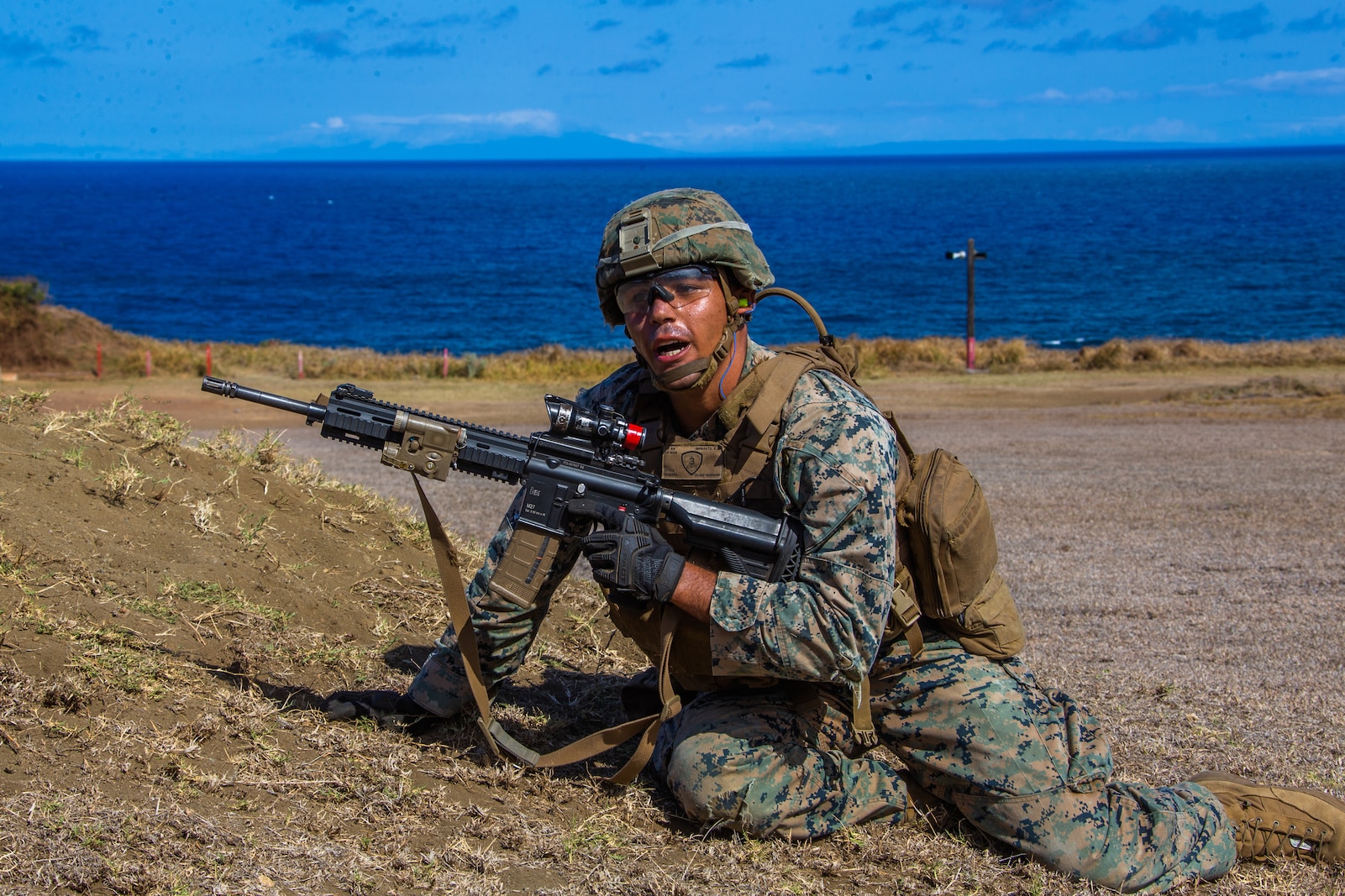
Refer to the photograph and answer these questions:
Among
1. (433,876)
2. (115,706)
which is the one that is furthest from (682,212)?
(115,706)

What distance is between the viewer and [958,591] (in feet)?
12.1

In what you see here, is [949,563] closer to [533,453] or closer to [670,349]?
[670,349]

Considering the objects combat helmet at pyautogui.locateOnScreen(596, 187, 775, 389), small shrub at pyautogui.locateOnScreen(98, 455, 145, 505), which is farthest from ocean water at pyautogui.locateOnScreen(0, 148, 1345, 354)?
combat helmet at pyautogui.locateOnScreen(596, 187, 775, 389)

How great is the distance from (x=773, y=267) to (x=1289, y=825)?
7779 cm

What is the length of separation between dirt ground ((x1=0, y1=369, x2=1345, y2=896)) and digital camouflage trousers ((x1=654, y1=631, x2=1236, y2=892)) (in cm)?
11

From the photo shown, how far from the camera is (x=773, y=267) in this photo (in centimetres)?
8012

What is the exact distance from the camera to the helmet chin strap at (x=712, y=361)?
12.5 ft

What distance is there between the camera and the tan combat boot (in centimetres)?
374

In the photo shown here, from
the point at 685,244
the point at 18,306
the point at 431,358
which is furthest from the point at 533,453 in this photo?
the point at 18,306

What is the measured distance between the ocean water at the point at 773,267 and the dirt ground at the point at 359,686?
3405cm

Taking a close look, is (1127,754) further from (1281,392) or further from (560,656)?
(1281,392)

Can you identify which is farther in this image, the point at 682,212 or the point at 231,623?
the point at 231,623

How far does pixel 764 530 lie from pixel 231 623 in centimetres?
239

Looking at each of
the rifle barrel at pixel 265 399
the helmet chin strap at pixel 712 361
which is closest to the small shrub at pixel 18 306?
the rifle barrel at pixel 265 399
